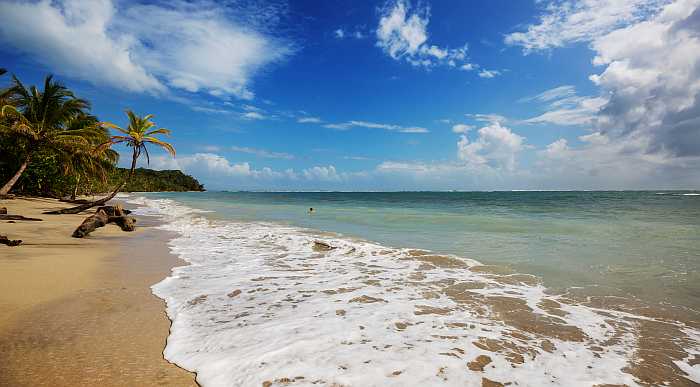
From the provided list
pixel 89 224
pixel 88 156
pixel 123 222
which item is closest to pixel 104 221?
pixel 89 224

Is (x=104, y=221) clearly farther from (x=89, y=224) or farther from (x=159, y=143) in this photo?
(x=159, y=143)

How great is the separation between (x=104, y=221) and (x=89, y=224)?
2.95ft

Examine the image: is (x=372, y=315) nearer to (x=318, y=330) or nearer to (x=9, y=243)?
(x=318, y=330)

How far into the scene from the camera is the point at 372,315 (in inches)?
196

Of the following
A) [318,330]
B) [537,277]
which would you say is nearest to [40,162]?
[318,330]

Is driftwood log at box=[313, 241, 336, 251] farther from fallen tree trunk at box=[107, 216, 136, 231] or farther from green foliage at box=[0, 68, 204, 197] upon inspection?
green foliage at box=[0, 68, 204, 197]

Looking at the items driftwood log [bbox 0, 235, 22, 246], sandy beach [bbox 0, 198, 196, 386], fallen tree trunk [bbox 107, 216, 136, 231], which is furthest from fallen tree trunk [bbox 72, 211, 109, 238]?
sandy beach [bbox 0, 198, 196, 386]

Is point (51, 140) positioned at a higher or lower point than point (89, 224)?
higher

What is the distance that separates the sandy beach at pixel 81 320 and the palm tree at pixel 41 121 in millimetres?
17797

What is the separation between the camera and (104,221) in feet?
42.4

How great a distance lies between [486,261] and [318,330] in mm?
6449

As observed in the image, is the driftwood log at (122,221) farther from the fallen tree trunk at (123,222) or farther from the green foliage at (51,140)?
the green foliage at (51,140)

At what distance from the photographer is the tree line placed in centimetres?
2130

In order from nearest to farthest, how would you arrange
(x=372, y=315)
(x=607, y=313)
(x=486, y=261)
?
(x=372, y=315)
(x=607, y=313)
(x=486, y=261)
